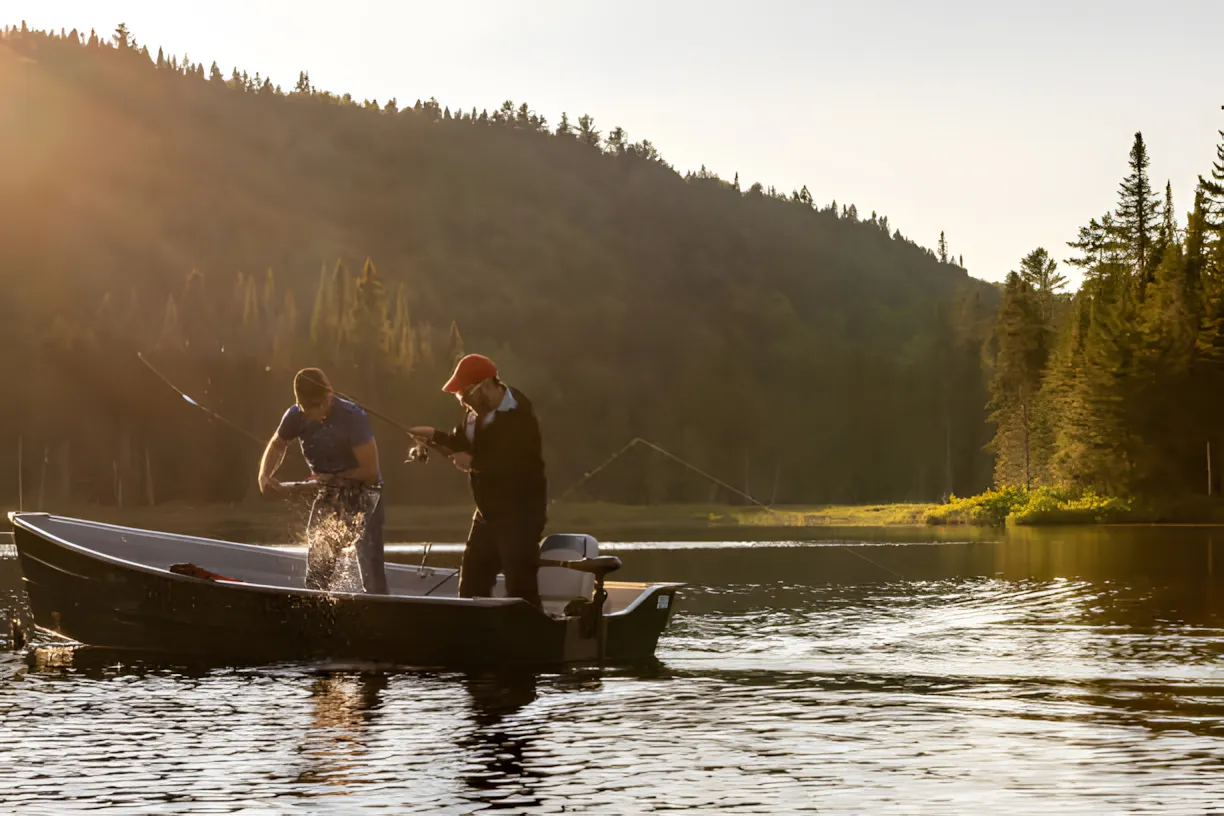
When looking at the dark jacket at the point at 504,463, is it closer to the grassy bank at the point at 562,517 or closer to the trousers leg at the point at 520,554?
the trousers leg at the point at 520,554

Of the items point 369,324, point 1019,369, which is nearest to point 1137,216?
point 1019,369

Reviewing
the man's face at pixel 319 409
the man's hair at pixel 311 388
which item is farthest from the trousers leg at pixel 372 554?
the man's hair at pixel 311 388

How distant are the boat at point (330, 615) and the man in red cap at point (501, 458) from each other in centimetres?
55

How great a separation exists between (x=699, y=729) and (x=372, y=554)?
17.1ft

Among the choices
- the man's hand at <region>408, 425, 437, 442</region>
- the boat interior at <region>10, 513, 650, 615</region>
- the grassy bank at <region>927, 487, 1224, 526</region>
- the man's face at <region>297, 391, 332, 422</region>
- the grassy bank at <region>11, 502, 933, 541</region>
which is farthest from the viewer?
the grassy bank at <region>11, 502, 933, 541</region>

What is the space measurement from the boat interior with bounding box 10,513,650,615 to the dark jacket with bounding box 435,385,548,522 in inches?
114

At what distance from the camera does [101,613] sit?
1762 centimetres

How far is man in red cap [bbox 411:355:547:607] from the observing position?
15.3 meters

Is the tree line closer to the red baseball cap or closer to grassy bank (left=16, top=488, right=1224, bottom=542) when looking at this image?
grassy bank (left=16, top=488, right=1224, bottom=542)

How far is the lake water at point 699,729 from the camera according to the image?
9711 millimetres

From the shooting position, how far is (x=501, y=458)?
50.2 feet

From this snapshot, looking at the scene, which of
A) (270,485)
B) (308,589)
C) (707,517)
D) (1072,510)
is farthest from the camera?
(707,517)

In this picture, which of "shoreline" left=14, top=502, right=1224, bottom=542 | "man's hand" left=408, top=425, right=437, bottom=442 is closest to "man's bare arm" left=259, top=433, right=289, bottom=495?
"man's hand" left=408, top=425, right=437, bottom=442

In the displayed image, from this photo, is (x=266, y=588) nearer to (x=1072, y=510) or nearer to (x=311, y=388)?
(x=311, y=388)
